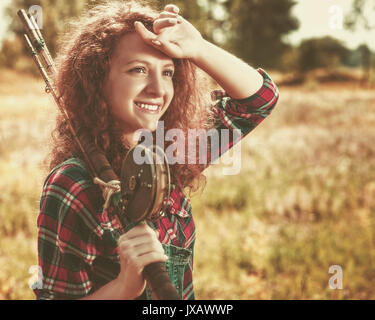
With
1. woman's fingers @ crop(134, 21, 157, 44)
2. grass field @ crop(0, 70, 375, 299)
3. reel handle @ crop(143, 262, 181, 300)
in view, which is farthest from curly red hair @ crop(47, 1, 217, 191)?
reel handle @ crop(143, 262, 181, 300)

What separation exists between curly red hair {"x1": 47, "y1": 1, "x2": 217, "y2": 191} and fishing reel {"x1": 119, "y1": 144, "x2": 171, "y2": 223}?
1.00 ft

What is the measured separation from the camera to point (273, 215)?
532 centimetres

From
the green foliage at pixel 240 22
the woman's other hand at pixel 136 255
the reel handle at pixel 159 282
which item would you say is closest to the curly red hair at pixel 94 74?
the woman's other hand at pixel 136 255

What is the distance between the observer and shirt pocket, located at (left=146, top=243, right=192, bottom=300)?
145 centimetres

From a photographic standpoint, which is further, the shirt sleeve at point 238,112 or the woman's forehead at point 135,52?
the shirt sleeve at point 238,112

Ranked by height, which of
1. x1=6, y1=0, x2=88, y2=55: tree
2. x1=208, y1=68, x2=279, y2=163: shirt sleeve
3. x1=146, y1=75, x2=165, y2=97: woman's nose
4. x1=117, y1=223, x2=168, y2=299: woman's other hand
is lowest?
x1=117, y1=223, x2=168, y2=299: woman's other hand

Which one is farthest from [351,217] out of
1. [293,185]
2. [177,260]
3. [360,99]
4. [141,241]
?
[360,99]

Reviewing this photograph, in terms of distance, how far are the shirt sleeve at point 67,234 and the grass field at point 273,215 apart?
620mm

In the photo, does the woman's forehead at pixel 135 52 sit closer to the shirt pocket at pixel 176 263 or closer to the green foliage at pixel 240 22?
the shirt pocket at pixel 176 263

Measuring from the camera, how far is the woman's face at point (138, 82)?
Result: 4.54ft

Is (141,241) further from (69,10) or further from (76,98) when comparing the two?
(69,10)

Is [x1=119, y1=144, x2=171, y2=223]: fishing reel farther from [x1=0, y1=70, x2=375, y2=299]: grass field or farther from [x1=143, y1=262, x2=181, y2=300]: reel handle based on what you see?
[x1=0, y1=70, x2=375, y2=299]: grass field

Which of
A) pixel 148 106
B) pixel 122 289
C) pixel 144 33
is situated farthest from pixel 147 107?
pixel 122 289

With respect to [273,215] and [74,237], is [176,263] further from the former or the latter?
[273,215]
